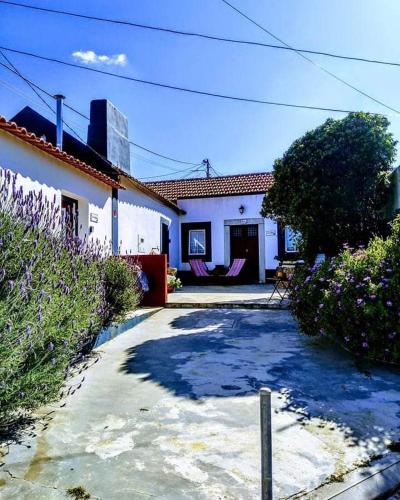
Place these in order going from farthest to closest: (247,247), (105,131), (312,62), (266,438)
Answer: (247,247)
(105,131)
(312,62)
(266,438)

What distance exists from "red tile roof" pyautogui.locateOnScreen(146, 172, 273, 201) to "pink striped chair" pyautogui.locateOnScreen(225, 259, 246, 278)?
2977 millimetres

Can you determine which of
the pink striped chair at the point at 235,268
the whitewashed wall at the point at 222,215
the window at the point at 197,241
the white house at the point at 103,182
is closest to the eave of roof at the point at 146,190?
the white house at the point at 103,182

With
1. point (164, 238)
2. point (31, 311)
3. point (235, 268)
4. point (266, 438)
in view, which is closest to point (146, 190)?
point (164, 238)

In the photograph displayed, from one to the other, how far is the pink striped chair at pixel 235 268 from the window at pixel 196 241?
1463 millimetres

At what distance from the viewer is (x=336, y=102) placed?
39.7ft

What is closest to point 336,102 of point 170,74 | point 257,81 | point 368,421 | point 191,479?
point 257,81

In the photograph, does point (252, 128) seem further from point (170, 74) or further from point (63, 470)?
point (63, 470)

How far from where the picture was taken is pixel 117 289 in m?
6.38

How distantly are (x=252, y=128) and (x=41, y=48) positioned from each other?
6.94 metres

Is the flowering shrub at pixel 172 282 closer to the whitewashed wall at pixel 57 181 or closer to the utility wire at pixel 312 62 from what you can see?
the whitewashed wall at pixel 57 181

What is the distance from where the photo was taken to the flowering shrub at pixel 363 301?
469cm

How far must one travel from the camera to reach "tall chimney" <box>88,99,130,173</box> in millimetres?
11703

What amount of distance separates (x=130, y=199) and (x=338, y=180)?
239 inches

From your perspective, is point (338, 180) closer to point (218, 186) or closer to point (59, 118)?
point (59, 118)
